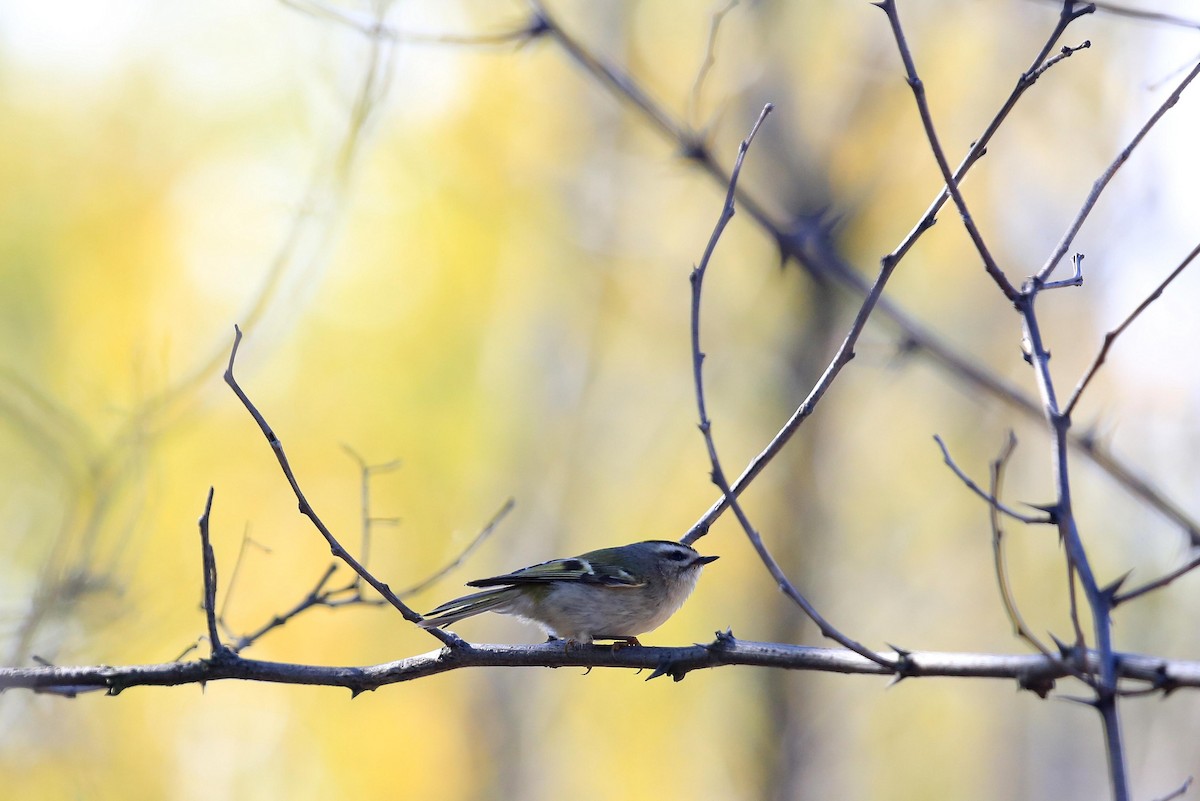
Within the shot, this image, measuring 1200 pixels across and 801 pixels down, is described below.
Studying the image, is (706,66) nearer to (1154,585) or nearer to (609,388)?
(1154,585)

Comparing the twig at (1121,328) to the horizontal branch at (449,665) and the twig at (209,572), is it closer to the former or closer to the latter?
the horizontal branch at (449,665)

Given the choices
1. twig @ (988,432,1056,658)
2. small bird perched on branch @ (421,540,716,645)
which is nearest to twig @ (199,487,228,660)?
small bird perched on branch @ (421,540,716,645)

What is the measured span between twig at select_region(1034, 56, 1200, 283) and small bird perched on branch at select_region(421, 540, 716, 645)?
184 centimetres

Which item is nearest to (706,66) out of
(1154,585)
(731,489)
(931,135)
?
(931,135)

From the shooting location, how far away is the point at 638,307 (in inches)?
555

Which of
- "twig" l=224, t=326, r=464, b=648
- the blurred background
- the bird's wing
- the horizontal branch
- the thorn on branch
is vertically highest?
the blurred background

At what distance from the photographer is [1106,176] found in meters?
1.89

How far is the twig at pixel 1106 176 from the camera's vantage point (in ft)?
5.92

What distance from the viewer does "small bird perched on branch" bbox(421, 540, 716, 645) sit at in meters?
3.51

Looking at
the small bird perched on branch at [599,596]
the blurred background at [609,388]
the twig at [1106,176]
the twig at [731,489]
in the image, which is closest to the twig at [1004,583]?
the twig at [731,489]

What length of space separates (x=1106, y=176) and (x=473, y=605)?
2.41 meters

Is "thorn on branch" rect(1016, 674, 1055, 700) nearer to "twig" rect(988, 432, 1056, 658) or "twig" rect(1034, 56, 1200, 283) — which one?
"twig" rect(988, 432, 1056, 658)

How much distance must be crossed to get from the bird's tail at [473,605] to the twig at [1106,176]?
204cm

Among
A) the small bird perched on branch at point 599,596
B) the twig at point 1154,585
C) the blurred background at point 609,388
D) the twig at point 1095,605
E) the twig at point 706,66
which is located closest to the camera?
the twig at point 1095,605
